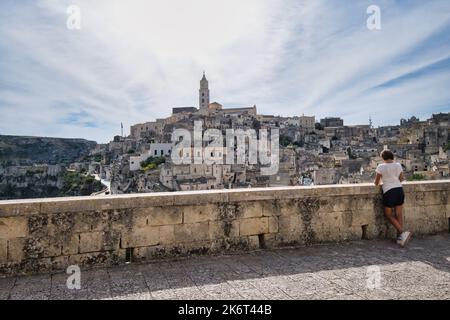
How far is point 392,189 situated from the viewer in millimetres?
5340

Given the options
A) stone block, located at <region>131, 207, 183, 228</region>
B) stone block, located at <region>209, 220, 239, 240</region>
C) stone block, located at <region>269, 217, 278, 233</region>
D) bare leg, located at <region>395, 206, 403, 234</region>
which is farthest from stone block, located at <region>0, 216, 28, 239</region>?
bare leg, located at <region>395, 206, 403, 234</region>

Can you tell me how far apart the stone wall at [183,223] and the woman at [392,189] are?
224 mm

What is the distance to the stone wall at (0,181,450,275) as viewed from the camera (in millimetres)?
3986

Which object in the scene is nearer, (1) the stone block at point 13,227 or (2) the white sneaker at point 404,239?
(1) the stone block at point 13,227

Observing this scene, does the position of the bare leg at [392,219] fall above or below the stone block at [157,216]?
below

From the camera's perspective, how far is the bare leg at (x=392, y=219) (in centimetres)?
529

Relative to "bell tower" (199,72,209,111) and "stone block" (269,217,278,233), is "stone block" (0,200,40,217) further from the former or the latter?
"bell tower" (199,72,209,111)

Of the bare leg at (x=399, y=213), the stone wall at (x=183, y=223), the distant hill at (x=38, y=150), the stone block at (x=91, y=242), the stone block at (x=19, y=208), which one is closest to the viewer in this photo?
the stone block at (x=19, y=208)

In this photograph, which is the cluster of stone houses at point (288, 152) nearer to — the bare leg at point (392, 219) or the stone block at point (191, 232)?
the bare leg at point (392, 219)

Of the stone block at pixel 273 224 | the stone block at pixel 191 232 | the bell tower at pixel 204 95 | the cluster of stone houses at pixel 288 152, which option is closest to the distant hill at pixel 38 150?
the cluster of stone houses at pixel 288 152

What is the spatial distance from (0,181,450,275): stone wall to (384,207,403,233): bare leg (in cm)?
19

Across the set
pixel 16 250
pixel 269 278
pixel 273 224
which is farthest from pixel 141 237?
pixel 273 224

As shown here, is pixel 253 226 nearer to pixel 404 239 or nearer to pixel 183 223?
pixel 183 223

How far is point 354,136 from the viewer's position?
354 feet
